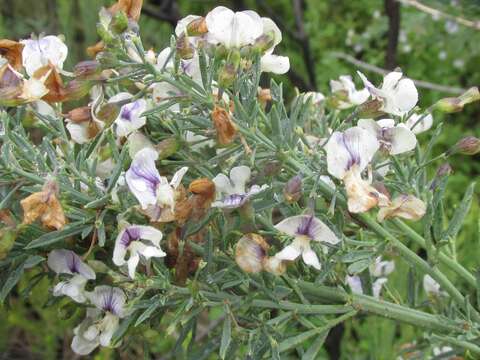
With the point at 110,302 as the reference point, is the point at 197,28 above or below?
above

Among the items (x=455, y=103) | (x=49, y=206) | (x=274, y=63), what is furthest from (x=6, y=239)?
(x=455, y=103)

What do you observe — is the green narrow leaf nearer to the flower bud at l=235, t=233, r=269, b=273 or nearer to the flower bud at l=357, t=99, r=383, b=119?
the flower bud at l=235, t=233, r=269, b=273

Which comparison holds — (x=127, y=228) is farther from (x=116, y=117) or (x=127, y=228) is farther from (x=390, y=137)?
(x=390, y=137)

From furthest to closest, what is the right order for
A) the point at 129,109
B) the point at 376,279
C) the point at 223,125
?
the point at 376,279, the point at 129,109, the point at 223,125

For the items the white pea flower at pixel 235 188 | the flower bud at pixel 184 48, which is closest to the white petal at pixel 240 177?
the white pea flower at pixel 235 188

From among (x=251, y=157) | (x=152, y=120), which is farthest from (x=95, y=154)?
(x=251, y=157)

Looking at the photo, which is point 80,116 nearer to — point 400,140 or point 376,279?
point 400,140
